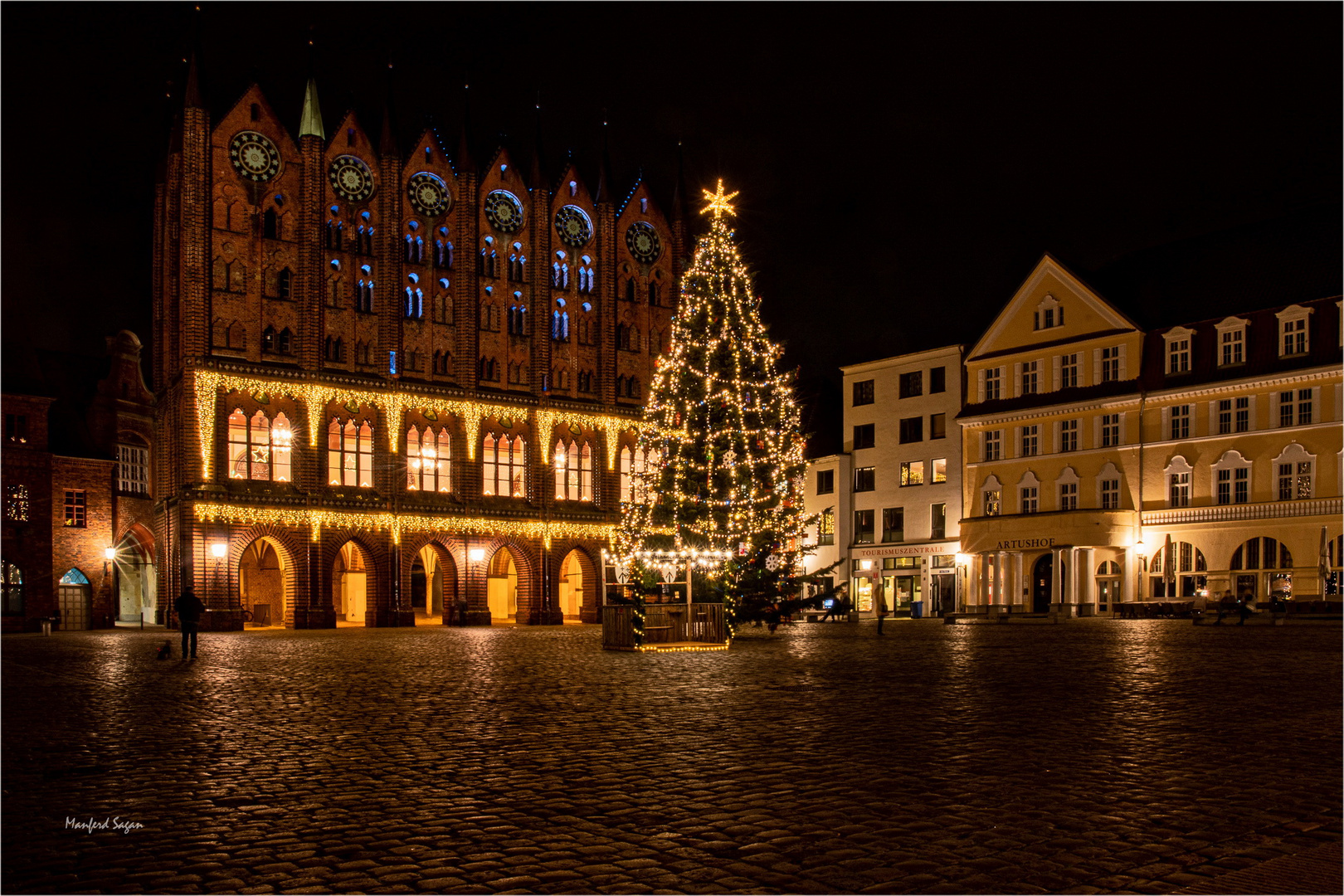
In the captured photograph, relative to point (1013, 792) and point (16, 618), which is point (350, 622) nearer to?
point (16, 618)

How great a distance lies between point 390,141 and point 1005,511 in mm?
32908

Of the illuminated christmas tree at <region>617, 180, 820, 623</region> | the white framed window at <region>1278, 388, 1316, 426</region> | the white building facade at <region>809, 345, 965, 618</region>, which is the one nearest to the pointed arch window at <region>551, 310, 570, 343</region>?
the white building facade at <region>809, 345, 965, 618</region>

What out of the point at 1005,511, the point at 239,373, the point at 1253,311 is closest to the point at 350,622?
the point at 239,373

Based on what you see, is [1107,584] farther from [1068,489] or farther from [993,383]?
[993,383]

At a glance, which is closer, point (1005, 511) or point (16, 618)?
point (16, 618)

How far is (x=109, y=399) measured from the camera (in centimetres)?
6203

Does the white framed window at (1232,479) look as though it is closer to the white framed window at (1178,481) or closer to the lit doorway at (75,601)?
the white framed window at (1178,481)

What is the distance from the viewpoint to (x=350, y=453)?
55.2 meters

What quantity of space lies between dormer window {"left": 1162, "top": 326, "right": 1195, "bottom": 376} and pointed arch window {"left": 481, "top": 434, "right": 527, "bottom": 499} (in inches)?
1158

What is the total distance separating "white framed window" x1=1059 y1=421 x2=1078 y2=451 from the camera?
5397cm

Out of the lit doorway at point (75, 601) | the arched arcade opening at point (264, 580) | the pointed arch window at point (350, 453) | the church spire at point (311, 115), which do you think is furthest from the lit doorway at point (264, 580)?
the church spire at point (311, 115)

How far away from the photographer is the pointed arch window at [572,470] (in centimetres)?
6109

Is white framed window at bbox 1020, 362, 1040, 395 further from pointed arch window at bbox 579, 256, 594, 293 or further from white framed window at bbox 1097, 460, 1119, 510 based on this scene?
pointed arch window at bbox 579, 256, 594, 293

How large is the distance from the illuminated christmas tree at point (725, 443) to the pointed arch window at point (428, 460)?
25822mm
